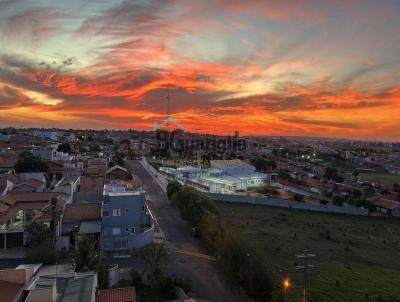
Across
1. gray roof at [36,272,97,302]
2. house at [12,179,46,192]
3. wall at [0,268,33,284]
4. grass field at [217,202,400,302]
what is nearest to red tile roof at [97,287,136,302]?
gray roof at [36,272,97,302]

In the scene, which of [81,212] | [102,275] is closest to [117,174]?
[81,212]

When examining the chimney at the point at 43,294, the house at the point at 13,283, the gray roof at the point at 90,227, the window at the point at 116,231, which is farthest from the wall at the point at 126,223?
the chimney at the point at 43,294

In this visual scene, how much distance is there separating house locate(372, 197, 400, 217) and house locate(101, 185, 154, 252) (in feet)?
108

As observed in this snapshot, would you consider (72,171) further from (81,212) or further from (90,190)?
(81,212)

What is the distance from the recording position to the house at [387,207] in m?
41.5

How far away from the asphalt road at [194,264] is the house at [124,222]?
2329 mm

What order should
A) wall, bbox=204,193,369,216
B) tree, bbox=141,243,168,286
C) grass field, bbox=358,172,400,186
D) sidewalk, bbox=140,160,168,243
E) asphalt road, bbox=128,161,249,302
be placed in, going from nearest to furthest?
tree, bbox=141,243,168,286 → asphalt road, bbox=128,161,249,302 → sidewalk, bbox=140,160,168,243 → wall, bbox=204,193,369,216 → grass field, bbox=358,172,400,186

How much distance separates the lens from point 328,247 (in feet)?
88.1

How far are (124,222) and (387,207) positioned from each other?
1380 inches

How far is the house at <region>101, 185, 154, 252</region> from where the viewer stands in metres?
22.4

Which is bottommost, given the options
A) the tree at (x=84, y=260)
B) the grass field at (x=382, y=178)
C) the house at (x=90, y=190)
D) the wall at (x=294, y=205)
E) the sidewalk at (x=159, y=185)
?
the grass field at (x=382, y=178)

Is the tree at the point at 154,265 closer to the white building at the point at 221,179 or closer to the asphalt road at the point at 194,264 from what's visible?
the asphalt road at the point at 194,264

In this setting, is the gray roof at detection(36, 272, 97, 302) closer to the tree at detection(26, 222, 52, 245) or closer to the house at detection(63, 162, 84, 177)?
the tree at detection(26, 222, 52, 245)

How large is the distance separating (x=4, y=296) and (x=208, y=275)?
10.6 meters
